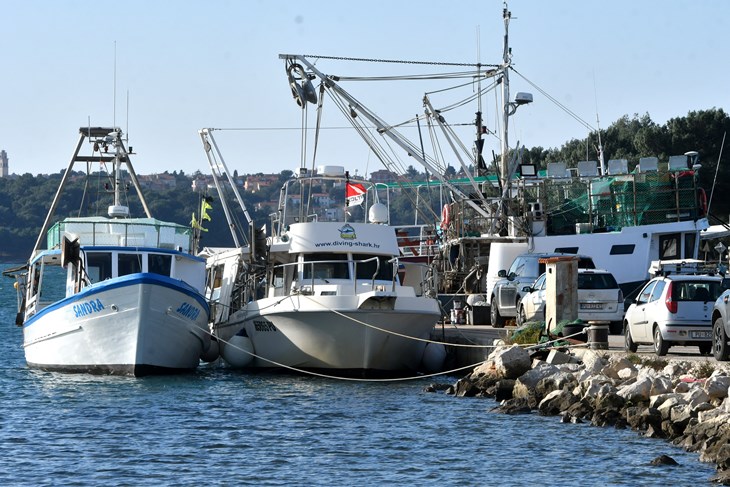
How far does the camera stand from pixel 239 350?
3312 centimetres

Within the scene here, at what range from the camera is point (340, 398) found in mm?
27203

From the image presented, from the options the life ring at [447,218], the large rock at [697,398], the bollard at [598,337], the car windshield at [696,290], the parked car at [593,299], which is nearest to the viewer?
the large rock at [697,398]

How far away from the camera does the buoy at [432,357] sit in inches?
1273

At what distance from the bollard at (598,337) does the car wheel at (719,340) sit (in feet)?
12.9

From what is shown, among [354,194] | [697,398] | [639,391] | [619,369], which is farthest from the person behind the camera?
[354,194]

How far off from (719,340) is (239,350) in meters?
13.3

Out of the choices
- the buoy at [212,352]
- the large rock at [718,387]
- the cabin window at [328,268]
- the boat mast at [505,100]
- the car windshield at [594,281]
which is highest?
the boat mast at [505,100]

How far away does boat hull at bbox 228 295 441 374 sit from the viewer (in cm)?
2977

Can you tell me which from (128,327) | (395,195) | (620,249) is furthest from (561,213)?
(395,195)

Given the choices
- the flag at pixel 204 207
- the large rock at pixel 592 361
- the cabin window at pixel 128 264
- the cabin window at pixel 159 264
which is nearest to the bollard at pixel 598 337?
the large rock at pixel 592 361

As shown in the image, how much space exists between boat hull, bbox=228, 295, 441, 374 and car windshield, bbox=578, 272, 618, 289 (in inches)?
141

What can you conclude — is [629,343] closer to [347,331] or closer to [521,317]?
[521,317]

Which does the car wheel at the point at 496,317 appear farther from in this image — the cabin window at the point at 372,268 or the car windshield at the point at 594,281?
the car windshield at the point at 594,281

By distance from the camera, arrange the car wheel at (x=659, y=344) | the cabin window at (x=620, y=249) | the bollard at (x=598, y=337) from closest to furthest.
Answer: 1. the car wheel at (x=659, y=344)
2. the bollard at (x=598, y=337)
3. the cabin window at (x=620, y=249)
